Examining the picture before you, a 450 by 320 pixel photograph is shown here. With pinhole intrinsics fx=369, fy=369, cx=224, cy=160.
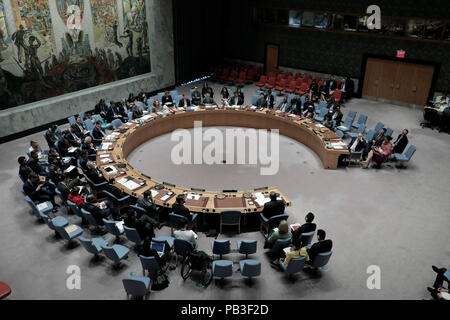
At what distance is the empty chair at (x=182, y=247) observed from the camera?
287 inches

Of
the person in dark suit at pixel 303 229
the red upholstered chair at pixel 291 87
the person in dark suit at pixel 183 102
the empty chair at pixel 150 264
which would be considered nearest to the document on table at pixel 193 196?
the empty chair at pixel 150 264

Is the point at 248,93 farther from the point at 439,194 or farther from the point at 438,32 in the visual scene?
the point at 439,194

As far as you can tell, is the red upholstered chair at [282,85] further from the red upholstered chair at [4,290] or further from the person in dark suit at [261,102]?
the red upholstered chair at [4,290]

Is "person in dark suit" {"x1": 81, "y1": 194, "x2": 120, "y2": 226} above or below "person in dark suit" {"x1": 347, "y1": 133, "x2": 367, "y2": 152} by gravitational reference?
below

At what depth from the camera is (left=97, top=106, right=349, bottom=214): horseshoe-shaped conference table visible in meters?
8.72

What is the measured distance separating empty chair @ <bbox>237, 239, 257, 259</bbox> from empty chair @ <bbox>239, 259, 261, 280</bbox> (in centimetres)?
50

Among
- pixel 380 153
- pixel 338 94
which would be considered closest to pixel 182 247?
pixel 380 153

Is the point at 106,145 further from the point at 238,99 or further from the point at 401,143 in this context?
the point at 401,143

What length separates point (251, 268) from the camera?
6.82 metres

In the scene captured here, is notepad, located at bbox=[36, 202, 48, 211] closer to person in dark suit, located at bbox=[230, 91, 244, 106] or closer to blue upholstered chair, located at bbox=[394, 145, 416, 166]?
person in dark suit, located at bbox=[230, 91, 244, 106]

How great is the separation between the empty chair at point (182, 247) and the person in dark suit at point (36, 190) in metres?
3.95

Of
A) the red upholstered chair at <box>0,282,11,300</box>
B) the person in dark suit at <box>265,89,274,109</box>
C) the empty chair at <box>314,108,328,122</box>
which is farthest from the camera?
the person in dark suit at <box>265,89,274,109</box>

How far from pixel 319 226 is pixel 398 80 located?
1120cm

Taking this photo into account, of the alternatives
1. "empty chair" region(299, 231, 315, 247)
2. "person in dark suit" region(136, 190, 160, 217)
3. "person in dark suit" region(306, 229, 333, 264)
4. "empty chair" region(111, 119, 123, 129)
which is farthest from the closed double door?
"person in dark suit" region(136, 190, 160, 217)
